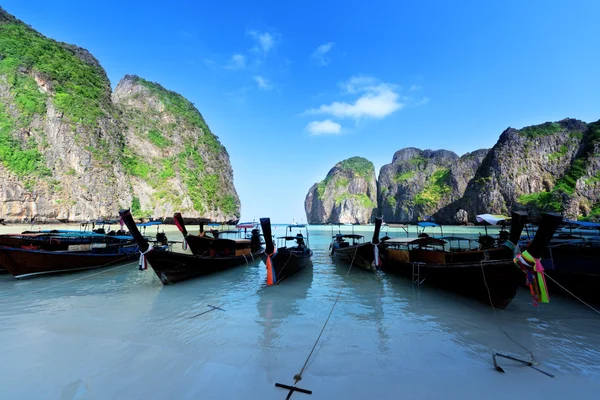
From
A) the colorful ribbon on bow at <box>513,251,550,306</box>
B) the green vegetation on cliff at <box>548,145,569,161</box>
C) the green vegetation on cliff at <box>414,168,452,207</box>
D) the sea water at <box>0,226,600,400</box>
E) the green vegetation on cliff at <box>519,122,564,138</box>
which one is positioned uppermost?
the green vegetation on cliff at <box>519,122,564,138</box>

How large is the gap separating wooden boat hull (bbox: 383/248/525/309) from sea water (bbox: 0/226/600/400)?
0.43 metres

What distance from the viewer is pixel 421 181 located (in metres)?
125

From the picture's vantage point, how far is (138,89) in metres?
82.9

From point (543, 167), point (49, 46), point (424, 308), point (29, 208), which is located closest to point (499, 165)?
point (543, 167)

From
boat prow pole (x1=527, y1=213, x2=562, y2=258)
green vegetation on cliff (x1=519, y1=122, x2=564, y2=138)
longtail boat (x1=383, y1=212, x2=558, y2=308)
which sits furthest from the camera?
green vegetation on cliff (x1=519, y1=122, x2=564, y2=138)

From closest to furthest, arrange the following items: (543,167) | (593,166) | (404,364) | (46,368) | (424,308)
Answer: (46,368)
(404,364)
(424,308)
(593,166)
(543,167)

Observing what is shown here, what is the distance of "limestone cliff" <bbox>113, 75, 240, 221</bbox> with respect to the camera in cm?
6295

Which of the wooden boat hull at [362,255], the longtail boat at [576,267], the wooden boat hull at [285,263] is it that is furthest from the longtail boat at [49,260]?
the longtail boat at [576,267]

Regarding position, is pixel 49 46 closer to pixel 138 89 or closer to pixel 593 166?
pixel 138 89

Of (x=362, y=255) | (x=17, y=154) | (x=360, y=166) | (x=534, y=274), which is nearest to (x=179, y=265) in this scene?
(x=362, y=255)

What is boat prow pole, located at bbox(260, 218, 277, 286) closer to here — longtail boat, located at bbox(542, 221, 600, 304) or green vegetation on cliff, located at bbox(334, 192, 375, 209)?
longtail boat, located at bbox(542, 221, 600, 304)

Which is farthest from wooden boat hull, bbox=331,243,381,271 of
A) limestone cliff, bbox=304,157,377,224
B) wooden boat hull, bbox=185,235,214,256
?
limestone cliff, bbox=304,157,377,224

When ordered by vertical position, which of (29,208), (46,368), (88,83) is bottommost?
(46,368)

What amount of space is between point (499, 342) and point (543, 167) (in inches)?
3868
